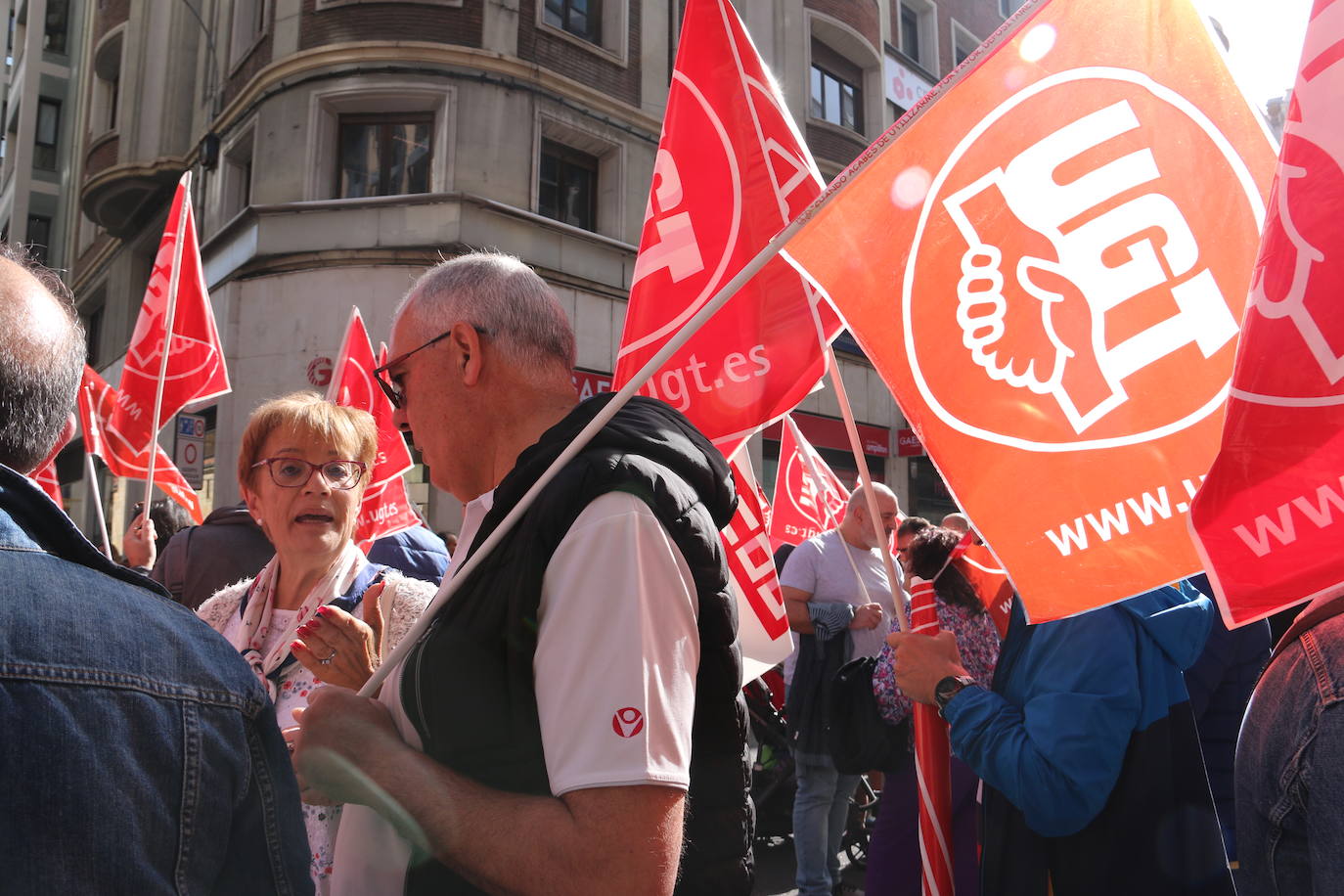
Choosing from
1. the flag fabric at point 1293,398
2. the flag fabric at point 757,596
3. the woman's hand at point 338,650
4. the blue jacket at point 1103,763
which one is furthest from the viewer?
the flag fabric at point 757,596

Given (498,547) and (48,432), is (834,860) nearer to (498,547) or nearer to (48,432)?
(498,547)

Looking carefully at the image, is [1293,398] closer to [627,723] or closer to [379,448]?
[627,723]

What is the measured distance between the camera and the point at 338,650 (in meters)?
1.97

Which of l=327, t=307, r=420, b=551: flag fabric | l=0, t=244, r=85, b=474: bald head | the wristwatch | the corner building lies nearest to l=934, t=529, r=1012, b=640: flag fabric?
the wristwatch

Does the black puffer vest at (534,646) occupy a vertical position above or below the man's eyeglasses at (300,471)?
below

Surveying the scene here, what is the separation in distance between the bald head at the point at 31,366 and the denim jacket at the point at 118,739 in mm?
103

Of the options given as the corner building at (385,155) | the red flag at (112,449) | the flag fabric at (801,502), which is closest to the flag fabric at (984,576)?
the flag fabric at (801,502)

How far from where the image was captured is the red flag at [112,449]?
588 cm

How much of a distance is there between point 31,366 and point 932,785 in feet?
6.43

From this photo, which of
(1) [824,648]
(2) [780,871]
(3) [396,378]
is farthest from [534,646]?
(2) [780,871]

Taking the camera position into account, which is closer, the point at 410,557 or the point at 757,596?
the point at 757,596

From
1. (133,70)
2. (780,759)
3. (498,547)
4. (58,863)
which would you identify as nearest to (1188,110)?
(498,547)

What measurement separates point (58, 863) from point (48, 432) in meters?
0.51

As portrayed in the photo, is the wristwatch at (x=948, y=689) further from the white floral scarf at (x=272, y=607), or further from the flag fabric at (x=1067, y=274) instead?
the white floral scarf at (x=272, y=607)
